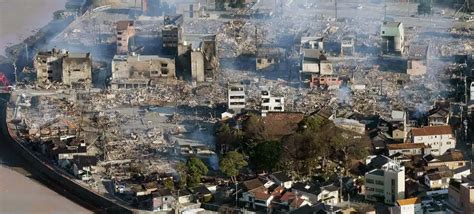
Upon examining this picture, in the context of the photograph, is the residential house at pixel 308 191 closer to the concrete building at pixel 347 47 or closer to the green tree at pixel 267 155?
the green tree at pixel 267 155

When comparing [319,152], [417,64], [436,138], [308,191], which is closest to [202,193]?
[308,191]

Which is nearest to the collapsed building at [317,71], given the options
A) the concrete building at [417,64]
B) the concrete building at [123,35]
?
the concrete building at [417,64]

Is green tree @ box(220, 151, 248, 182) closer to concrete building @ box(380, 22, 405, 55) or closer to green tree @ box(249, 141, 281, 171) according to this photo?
green tree @ box(249, 141, 281, 171)

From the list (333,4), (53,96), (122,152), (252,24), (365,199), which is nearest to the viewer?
(365,199)

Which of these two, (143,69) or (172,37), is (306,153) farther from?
(172,37)

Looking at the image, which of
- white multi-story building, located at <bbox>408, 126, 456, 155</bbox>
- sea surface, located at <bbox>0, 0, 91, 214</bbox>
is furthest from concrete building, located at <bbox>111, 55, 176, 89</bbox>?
white multi-story building, located at <bbox>408, 126, 456, 155</bbox>

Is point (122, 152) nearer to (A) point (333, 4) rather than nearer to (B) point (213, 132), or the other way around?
(B) point (213, 132)

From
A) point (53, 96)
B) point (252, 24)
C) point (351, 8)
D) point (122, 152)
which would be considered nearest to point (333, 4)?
point (351, 8)
